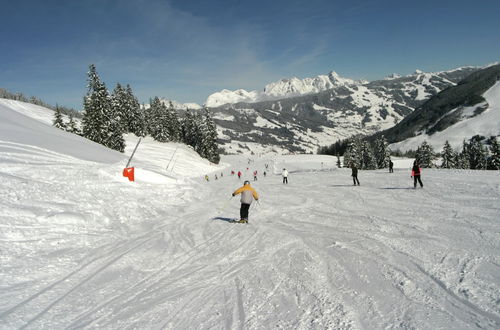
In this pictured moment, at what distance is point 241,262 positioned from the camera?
25.9 feet

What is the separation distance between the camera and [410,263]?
23.2ft

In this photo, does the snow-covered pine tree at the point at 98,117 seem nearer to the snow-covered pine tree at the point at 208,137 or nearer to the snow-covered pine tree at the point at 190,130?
the snow-covered pine tree at the point at 208,137

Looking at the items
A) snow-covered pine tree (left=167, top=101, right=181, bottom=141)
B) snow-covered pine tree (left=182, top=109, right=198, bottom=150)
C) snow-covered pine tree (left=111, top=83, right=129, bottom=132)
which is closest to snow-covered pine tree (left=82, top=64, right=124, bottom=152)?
snow-covered pine tree (left=111, top=83, right=129, bottom=132)

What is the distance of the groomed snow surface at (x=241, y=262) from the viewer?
5188 millimetres

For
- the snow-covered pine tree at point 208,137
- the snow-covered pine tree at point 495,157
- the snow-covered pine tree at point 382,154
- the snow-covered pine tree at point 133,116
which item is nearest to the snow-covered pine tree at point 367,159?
the snow-covered pine tree at point 382,154

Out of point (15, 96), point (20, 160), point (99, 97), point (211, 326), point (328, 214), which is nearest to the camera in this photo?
point (211, 326)

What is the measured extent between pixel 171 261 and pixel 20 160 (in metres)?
13.3

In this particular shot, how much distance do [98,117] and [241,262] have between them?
176 ft

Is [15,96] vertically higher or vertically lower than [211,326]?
higher

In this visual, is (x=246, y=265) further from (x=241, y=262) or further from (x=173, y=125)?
(x=173, y=125)

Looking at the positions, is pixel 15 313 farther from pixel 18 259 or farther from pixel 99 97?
pixel 99 97

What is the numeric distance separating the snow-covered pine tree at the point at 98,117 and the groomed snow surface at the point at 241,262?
135 ft

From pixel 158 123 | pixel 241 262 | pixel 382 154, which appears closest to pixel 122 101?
pixel 158 123

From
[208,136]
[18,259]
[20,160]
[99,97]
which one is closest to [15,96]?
[208,136]
